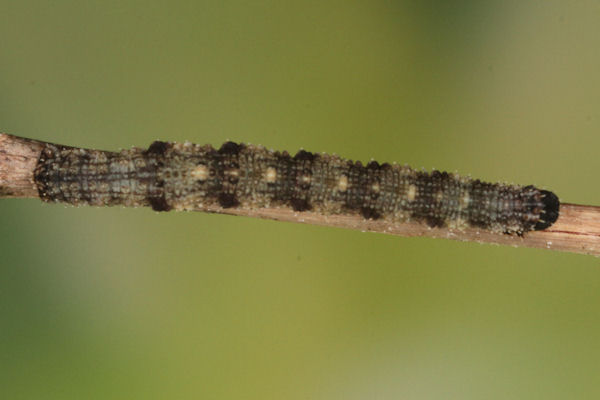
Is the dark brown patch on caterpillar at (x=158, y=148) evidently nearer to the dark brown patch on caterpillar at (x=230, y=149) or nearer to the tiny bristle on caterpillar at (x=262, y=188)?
the tiny bristle on caterpillar at (x=262, y=188)

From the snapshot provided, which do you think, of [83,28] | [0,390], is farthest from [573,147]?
[0,390]

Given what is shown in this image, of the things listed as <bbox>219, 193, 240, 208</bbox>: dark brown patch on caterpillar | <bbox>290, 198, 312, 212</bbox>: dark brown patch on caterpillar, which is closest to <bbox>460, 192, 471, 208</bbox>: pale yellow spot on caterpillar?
<bbox>290, 198, 312, 212</bbox>: dark brown patch on caterpillar

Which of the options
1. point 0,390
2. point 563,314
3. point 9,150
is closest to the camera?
point 9,150

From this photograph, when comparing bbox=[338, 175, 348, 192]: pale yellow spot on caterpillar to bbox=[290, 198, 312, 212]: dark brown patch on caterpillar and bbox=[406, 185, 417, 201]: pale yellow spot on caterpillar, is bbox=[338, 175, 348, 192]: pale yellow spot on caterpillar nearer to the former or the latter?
bbox=[290, 198, 312, 212]: dark brown patch on caterpillar

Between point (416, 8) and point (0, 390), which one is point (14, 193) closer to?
point (0, 390)

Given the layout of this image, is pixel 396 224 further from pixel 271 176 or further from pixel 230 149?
pixel 230 149

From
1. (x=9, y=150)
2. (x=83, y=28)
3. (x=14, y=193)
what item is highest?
(x=83, y=28)

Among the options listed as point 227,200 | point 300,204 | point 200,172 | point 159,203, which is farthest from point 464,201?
point 159,203

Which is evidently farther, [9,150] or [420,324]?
[420,324]
